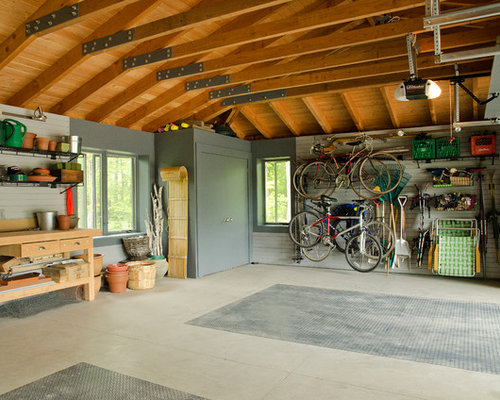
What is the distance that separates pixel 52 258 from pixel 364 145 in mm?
5483

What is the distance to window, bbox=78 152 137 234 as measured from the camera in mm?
6617

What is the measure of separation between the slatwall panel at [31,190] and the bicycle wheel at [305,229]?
4.25m

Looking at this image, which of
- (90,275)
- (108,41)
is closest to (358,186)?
(90,275)

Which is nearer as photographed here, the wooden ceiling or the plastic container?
the wooden ceiling

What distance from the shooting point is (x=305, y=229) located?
787 centimetres

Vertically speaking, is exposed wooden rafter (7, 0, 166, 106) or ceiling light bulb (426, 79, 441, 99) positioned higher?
exposed wooden rafter (7, 0, 166, 106)

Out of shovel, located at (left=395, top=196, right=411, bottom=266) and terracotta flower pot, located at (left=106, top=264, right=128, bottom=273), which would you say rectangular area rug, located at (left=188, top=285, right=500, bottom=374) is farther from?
terracotta flower pot, located at (left=106, top=264, right=128, bottom=273)

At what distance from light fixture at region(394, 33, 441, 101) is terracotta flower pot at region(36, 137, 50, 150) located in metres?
4.58

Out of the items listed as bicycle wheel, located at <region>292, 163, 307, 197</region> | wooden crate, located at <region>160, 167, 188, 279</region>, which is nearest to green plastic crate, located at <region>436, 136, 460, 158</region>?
bicycle wheel, located at <region>292, 163, 307, 197</region>

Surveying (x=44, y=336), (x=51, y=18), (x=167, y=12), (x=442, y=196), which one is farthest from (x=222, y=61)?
(x=442, y=196)

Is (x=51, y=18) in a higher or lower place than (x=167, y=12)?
lower

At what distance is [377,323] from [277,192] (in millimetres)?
4738

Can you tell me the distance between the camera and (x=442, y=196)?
7070 millimetres

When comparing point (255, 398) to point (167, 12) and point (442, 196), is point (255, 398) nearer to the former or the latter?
point (167, 12)
